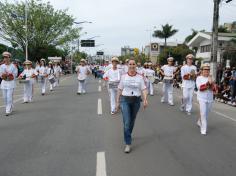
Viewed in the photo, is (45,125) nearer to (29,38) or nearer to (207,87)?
(207,87)

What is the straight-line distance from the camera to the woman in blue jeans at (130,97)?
25.0 ft

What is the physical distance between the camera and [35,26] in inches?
1973

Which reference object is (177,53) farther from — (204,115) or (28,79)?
(204,115)

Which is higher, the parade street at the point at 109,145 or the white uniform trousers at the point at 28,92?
the white uniform trousers at the point at 28,92

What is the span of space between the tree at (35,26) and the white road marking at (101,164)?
146ft

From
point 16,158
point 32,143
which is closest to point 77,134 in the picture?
point 32,143

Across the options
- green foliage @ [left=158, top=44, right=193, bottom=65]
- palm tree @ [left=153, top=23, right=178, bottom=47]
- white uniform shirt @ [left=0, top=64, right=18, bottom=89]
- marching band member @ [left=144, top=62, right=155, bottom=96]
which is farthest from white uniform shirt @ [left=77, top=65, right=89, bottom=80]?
palm tree @ [left=153, top=23, right=178, bottom=47]

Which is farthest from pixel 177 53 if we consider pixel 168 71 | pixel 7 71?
pixel 7 71

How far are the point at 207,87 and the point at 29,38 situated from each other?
44.6 meters

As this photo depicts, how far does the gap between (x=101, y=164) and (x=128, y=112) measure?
56.5 inches

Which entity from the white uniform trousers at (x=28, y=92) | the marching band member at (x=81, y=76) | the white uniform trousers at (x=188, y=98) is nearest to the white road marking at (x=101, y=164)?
the white uniform trousers at (x=188, y=98)

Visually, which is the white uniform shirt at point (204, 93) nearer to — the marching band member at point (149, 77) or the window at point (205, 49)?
the marching band member at point (149, 77)

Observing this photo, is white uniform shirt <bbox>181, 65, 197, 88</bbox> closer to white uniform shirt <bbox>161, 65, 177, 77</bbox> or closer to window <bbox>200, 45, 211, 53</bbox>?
white uniform shirt <bbox>161, 65, 177, 77</bbox>

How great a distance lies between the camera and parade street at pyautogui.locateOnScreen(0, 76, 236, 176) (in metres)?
6.38
